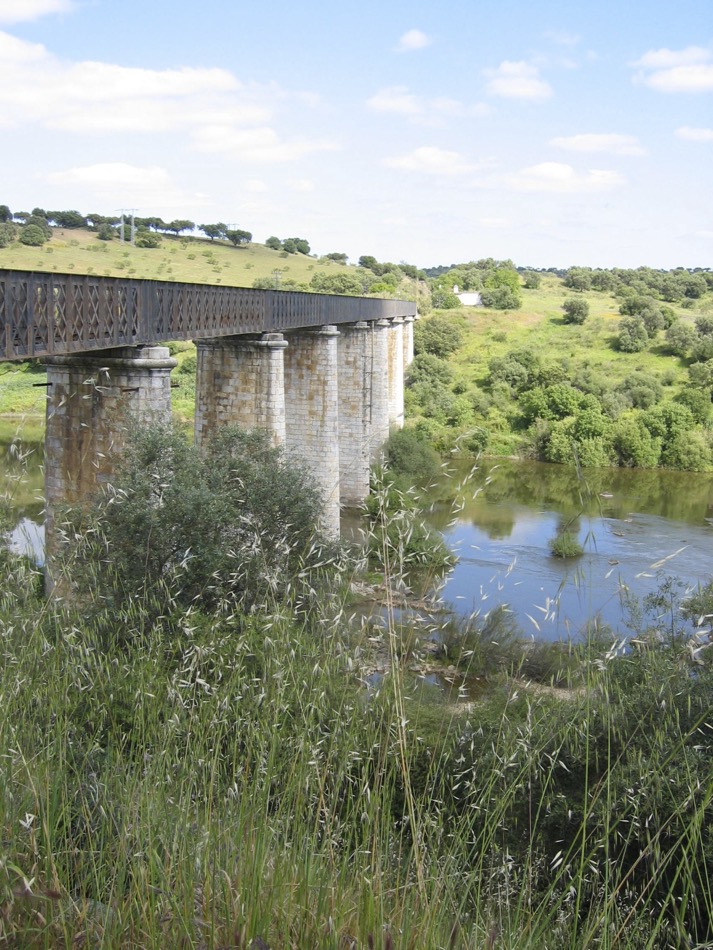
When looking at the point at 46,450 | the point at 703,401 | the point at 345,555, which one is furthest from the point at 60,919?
the point at 703,401

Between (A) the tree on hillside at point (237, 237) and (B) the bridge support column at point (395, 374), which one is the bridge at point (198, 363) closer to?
(B) the bridge support column at point (395, 374)

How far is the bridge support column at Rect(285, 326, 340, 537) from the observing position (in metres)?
18.7

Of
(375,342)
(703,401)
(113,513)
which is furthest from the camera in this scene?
(703,401)

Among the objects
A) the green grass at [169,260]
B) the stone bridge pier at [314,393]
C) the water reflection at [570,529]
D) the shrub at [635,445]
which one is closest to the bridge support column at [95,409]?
the stone bridge pier at [314,393]

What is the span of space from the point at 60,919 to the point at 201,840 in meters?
0.42

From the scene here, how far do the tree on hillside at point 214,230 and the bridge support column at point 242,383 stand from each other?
63.4 m

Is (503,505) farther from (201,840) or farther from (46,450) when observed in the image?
(201,840)

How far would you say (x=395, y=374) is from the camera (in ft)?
104

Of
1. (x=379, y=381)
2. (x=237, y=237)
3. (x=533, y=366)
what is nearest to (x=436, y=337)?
(x=533, y=366)

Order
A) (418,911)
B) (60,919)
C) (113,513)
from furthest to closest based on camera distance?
(113,513), (418,911), (60,919)

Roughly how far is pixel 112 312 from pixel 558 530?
10334 millimetres

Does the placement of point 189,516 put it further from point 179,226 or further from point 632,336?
point 179,226

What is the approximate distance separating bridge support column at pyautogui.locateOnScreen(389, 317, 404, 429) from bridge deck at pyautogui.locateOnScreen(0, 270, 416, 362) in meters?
15.2

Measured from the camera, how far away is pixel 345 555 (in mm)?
3891
